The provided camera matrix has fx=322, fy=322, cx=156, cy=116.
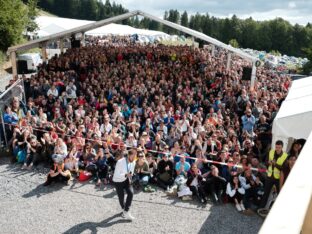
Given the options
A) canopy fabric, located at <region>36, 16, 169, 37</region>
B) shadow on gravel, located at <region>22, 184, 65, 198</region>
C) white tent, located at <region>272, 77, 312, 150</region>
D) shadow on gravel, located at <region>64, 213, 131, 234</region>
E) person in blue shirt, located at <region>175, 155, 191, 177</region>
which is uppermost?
canopy fabric, located at <region>36, 16, 169, 37</region>

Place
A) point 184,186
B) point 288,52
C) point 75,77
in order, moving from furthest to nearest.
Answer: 1. point 288,52
2. point 75,77
3. point 184,186

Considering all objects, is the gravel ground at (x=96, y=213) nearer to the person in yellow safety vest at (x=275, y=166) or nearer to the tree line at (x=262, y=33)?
the person in yellow safety vest at (x=275, y=166)

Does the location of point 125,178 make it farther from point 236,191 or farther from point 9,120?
point 9,120

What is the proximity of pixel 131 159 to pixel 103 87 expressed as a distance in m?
8.07

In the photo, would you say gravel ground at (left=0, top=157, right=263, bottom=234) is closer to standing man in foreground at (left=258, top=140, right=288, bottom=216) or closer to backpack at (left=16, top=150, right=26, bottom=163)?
standing man in foreground at (left=258, top=140, right=288, bottom=216)

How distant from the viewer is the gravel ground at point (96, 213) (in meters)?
6.25

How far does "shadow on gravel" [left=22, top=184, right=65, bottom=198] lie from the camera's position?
7.48m

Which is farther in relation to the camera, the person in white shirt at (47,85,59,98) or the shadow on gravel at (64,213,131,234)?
the person in white shirt at (47,85,59,98)

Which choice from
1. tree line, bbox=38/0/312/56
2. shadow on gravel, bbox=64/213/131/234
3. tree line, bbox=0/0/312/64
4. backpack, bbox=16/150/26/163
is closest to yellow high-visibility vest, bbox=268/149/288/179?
shadow on gravel, bbox=64/213/131/234

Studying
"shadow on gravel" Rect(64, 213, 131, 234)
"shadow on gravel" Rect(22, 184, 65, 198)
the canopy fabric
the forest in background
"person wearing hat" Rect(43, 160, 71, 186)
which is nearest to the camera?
"shadow on gravel" Rect(64, 213, 131, 234)

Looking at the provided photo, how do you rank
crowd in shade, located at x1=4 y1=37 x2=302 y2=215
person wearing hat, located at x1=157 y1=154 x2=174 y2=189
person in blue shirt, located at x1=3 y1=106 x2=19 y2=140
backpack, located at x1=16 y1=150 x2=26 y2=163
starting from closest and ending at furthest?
1. crowd in shade, located at x1=4 y1=37 x2=302 y2=215
2. person wearing hat, located at x1=157 y1=154 x2=174 y2=189
3. backpack, located at x1=16 y1=150 x2=26 y2=163
4. person in blue shirt, located at x1=3 y1=106 x2=19 y2=140

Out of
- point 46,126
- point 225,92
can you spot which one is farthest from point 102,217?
point 225,92

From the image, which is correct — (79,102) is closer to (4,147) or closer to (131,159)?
(4,147)

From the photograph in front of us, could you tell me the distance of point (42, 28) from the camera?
3008 cm
